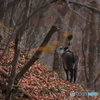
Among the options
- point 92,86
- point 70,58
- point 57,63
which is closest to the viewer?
point 70,58

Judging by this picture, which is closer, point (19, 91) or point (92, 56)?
point (19, 91)

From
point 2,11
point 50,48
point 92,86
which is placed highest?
point 2,11

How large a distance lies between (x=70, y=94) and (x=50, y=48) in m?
4.41

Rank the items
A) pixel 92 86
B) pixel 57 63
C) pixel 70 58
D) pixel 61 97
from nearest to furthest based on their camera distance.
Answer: pixel 61 97, pixel 70 58, pixel 57 63, pixel 92 86

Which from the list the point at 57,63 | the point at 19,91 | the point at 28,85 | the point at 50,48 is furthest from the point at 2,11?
the point at 57,63

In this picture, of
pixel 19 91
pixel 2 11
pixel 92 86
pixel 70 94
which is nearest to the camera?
pixel 2 11

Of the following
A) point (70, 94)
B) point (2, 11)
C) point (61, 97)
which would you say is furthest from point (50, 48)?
point (70, 94)

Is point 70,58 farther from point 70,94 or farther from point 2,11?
point 2,11

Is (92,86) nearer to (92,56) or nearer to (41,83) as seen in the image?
(92,56)

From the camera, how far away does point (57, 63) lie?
11180 mm

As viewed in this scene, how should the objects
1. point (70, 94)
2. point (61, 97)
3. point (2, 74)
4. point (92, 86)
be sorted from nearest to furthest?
point (2, 74) → point (61, 97) → point (70, 94) → point (92, 86)

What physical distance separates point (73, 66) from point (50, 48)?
699cm

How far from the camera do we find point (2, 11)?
3463 millimetres

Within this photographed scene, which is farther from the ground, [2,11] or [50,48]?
[2,11]
